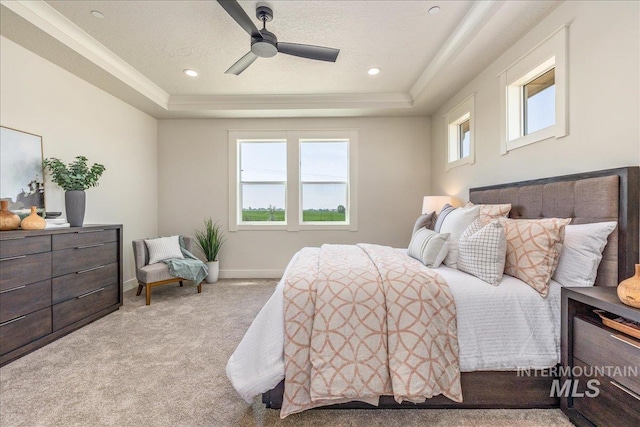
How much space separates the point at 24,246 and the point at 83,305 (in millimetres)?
834

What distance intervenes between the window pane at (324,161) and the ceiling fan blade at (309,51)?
2164 millimetres

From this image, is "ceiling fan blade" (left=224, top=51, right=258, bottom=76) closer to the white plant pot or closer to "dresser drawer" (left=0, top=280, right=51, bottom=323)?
"dresser drawer" (left=0, top=280, right=51, bottom=323)

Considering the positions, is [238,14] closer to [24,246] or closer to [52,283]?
[24,246]

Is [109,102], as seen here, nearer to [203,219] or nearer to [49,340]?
[203,219]

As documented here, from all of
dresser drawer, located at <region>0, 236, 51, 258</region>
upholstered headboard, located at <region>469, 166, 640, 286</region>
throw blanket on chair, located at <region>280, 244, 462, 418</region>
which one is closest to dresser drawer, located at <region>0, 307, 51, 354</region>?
dresser drawer, located at <region>0, 236, 51, 258</region>

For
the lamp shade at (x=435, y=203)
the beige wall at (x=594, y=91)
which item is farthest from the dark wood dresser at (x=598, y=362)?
the lamp shade at (x=435, y=203)

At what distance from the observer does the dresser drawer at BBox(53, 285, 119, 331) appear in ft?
7.80

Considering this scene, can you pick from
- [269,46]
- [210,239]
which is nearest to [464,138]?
[269,46]

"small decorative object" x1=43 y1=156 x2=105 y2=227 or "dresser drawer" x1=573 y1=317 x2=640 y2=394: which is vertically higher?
"small decorative object" x1=43 y1=156 x2=105 y2=227

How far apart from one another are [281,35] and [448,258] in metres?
2.50

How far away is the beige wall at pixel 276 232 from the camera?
4332 mm

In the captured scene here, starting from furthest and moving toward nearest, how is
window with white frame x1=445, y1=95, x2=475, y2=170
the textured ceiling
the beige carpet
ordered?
window with white frame x1=445, y1=95, x2=475, y2=170 → the textured ceiling → the beige carpet

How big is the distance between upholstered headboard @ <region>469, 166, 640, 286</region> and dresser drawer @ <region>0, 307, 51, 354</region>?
13.2 feet

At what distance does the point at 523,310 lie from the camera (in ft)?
4.89
